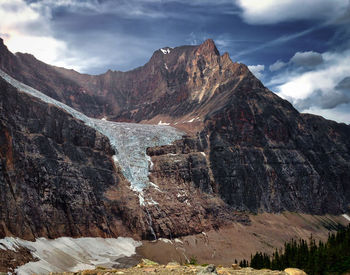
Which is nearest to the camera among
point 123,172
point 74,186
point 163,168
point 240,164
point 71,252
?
point 71,252

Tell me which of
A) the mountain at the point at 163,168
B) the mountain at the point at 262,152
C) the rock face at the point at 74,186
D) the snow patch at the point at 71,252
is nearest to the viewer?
the snow patch at the point at 71,252

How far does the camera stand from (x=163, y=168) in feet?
394

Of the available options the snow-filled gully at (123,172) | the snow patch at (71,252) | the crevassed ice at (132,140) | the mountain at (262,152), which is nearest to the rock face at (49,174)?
the snow patch at (71,252)

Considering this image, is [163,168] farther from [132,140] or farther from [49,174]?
[49,174]

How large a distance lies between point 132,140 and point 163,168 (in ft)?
57.5

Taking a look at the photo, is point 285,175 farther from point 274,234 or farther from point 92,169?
point 92,169

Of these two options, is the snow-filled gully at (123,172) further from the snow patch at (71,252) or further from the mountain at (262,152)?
the mountain at (262,152)

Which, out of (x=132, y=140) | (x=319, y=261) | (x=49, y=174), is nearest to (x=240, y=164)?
(x=132, y=140)

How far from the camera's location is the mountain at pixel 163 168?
79.1 metres

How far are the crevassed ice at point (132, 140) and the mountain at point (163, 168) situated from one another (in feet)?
1.40

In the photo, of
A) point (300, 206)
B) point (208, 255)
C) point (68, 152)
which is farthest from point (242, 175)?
point (68, 152)

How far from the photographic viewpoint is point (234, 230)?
11469 cm

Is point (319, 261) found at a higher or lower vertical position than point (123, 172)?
lower

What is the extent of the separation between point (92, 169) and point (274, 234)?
67325mm
